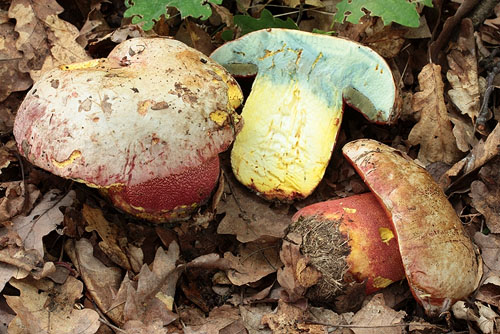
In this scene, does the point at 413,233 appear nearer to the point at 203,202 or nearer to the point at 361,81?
the point at 361,81

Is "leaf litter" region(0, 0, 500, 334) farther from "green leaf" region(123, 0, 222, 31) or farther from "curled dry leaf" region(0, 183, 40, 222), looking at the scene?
"green leaf" region(123, 0, 222, 31)

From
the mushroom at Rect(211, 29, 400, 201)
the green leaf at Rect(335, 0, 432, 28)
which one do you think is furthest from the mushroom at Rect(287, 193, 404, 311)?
the green leaf at Rect(335, 0, 432, 28)

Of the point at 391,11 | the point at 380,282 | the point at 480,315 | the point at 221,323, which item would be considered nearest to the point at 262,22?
the point at 391,11

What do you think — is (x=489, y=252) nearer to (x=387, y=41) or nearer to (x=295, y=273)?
(x=295, y=273)

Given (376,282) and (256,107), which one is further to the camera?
(256,107)

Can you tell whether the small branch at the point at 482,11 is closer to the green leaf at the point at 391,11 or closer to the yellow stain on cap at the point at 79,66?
the green leaf at the point at 391,11

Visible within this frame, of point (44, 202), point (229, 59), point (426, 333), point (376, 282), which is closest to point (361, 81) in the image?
point (229, 59)
